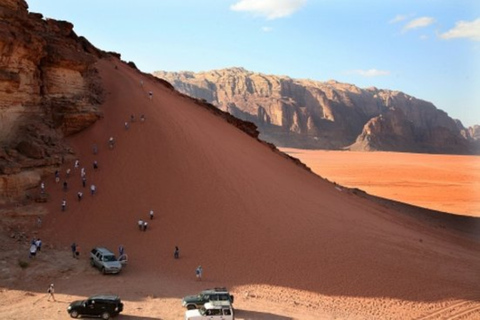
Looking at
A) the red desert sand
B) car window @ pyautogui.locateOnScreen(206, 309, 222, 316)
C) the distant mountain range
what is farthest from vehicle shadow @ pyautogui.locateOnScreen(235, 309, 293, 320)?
the distant mountain range

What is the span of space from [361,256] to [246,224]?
6103mm

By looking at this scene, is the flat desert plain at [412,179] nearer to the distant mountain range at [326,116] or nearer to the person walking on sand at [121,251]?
the distant mountain range at [326,116]

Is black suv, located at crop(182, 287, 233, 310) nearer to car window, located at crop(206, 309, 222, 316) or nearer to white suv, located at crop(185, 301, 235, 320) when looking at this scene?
white suv, located at crop(185, 301, 235, 320)

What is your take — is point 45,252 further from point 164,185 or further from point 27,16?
point 27,16

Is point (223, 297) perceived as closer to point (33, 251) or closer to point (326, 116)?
point (33, 251)

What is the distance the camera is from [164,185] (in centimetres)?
2689

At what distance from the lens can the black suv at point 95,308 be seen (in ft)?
50.6

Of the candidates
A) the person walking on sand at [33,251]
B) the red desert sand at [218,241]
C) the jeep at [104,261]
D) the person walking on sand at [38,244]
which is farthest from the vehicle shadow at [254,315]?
the person walking on sand at [38,244]

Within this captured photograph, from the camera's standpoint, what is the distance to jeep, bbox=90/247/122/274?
19312mm

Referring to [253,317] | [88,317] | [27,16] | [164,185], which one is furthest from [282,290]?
[27,16]

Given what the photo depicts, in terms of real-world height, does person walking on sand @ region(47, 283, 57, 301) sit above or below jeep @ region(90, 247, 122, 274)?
below

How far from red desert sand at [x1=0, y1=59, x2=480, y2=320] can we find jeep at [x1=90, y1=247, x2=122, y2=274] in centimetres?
32

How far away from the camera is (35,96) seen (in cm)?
2738

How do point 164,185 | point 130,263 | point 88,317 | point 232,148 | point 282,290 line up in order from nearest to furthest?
point 88,317 < point 282,290 < point 130,263 < point 164,185 < point 232,148
